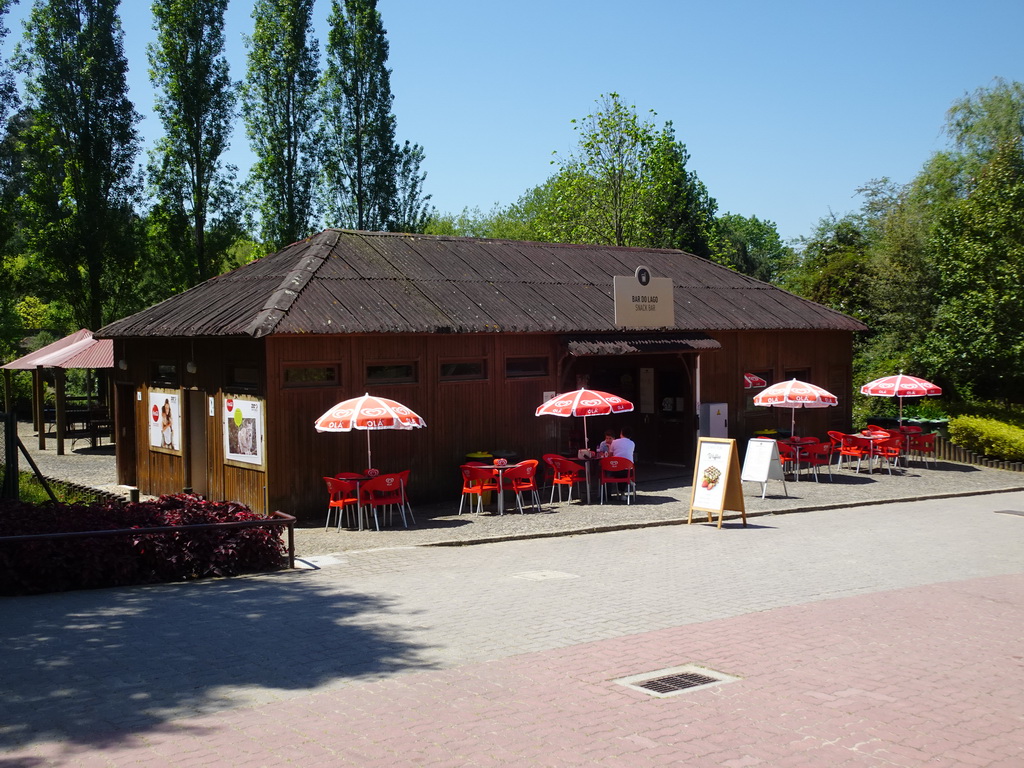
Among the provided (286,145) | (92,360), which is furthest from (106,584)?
(286,145)

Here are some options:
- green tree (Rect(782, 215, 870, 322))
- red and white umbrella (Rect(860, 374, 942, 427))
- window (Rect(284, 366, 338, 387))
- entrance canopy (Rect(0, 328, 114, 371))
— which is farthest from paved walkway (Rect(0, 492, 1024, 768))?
green tree (Rect(782, 215, 870, 322))

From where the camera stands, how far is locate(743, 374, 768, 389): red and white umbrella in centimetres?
2409

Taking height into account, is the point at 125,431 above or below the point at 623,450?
above

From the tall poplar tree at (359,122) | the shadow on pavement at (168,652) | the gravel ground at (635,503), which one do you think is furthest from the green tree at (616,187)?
the shadow on pavement at (168,652)

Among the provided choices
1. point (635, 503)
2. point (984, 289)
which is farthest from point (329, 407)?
point (984, 289)

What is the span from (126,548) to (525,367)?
1003 cm

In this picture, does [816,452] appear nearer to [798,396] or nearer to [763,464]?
[798,396]

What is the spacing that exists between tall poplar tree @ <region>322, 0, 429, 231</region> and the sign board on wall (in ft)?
70.3

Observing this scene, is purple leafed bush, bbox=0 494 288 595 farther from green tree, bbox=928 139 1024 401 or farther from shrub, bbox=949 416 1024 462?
green tree, bbox=928 139 1024 401

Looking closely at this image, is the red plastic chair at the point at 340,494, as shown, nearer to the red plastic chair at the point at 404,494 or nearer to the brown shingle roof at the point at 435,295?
the red plastic chair at the point at 404,494

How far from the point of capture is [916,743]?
6074mm

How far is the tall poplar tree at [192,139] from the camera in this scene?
32.6 metres

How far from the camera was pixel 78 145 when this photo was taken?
3142cm

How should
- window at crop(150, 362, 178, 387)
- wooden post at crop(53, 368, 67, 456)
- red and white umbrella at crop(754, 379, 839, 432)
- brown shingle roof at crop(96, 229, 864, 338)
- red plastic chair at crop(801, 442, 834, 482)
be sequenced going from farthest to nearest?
wooden post at crop(53, 368, 67, 456) → red plastic chair at crop(801, 442, 834, 482) → red and white umbrella at crop(754, 379, 839, 432) → window at crop(150, 362, 178, 387) → brown shingle roof at crop(96, 229, 864, 338)
